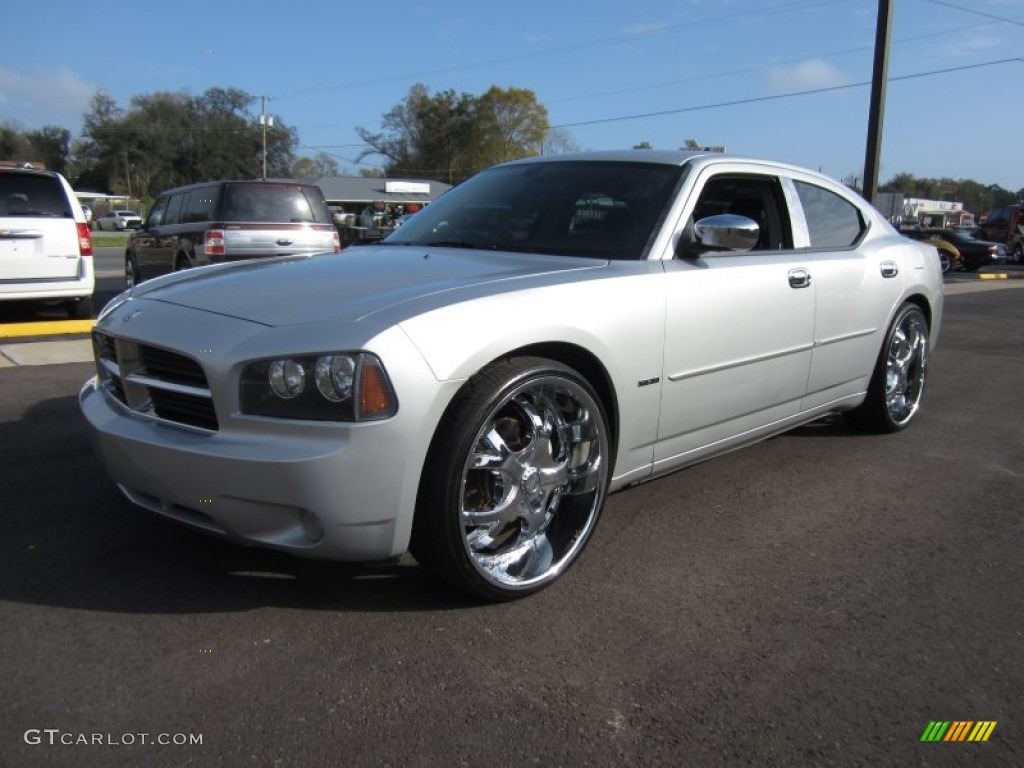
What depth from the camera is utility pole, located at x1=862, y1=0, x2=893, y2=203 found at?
15.4 m

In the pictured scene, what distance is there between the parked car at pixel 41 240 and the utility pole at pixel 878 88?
13.5 meters

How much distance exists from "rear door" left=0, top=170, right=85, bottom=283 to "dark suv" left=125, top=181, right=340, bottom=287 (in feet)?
Answer: 5.20

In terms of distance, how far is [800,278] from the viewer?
3893 mm

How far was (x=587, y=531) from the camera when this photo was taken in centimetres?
298

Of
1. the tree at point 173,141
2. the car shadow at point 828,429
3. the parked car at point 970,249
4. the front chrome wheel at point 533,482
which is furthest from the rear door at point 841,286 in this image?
the tree at point 173,141

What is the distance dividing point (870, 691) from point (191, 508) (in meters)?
2.06

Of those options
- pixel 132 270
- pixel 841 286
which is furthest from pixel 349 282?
pixel 132 270

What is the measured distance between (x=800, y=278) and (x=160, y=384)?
284 centimetres

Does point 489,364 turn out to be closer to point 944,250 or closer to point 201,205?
point 201,205

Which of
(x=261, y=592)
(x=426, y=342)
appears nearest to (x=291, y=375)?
(x=426, y=342)

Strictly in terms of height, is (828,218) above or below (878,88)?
below

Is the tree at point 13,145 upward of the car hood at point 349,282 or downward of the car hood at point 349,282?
upward

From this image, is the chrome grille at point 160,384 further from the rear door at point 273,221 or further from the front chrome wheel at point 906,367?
the rear door at point 273,221

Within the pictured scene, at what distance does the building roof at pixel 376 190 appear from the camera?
69.0 metres
